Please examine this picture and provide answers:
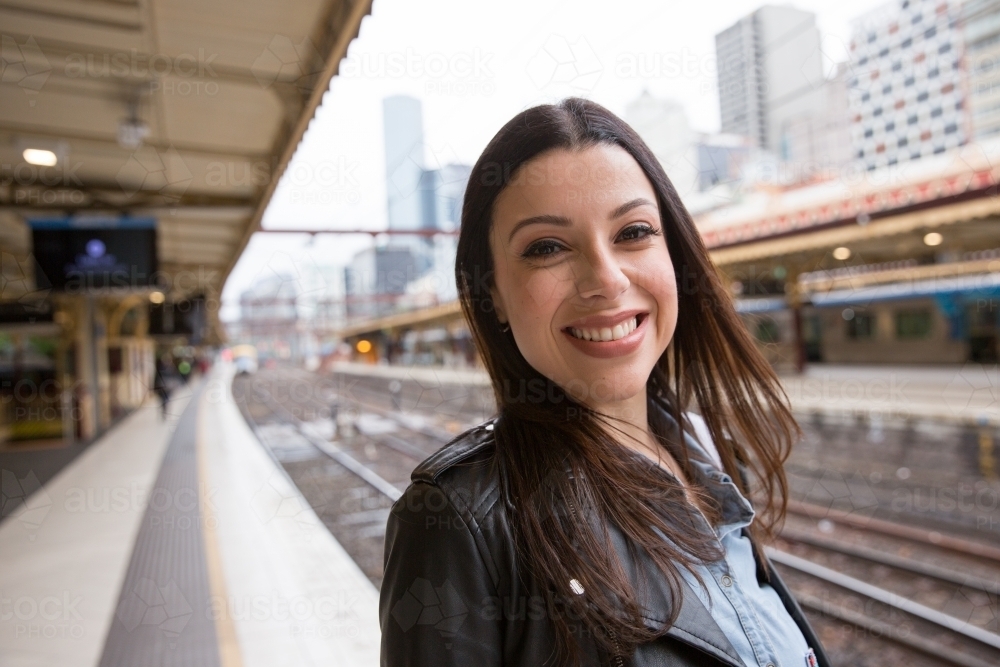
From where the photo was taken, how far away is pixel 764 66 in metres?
2.50

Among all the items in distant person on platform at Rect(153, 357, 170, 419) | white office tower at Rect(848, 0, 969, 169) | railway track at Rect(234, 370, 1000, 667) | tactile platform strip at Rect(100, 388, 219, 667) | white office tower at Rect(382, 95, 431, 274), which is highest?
white office tower at Rect(848, 0, 969, 169)

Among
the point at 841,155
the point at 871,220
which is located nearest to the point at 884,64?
the point at 841,155

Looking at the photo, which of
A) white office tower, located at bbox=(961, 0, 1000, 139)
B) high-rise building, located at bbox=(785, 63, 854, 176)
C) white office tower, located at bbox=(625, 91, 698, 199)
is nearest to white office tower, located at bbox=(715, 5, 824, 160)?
white office tower, located at bbox=(625, 91, 698, 199)

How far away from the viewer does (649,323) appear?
795 mm

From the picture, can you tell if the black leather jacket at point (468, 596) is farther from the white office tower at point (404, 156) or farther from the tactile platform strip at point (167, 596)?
the tactile platform strip at point (167, 596)

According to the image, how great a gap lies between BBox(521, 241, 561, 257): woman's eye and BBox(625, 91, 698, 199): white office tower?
1.35 m

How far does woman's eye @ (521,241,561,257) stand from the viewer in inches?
Result: 29.5

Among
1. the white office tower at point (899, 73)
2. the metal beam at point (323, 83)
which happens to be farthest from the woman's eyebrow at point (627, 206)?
the white office tower at point (899, 73)

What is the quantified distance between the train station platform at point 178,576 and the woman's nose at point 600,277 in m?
2.10

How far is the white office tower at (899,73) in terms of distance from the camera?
3396 millimetres

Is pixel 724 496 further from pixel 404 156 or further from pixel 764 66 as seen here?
pixel 764 66

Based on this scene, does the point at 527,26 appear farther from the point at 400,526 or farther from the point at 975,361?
the point at 975,361

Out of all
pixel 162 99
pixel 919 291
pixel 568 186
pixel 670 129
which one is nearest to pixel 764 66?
pixel 670 129

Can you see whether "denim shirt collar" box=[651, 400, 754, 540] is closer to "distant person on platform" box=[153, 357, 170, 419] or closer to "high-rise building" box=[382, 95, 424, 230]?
"high-rise building" box=[382, 95, 424, 230]
